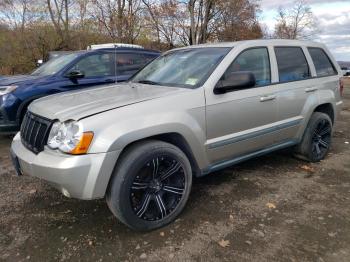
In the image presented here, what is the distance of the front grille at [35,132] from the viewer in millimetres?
3230

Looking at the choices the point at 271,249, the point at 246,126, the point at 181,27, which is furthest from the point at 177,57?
the point at 181,27

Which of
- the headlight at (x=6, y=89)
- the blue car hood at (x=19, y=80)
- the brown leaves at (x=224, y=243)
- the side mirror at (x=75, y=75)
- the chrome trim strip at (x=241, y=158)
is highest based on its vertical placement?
the side mirror at (x=75, y=75)

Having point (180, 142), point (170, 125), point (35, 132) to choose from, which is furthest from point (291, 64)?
point (35, 132)

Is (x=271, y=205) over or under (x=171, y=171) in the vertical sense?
under

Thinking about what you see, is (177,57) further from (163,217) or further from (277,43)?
(163,217)

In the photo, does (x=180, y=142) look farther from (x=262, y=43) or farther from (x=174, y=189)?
(x=262, y=43)

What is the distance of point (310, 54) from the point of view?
5.20 metres

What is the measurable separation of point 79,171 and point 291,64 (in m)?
3.18

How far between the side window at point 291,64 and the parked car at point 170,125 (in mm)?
15

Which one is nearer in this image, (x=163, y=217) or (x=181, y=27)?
(x=163, y=217)

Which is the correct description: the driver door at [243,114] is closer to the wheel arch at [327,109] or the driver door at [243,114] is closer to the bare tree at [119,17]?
the wheel arch at [327,109]

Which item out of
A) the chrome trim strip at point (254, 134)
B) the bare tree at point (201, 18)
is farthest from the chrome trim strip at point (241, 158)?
the bare tree at point (201, 18)

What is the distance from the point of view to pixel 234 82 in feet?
12.5

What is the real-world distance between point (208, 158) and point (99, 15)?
2149 centimetres
